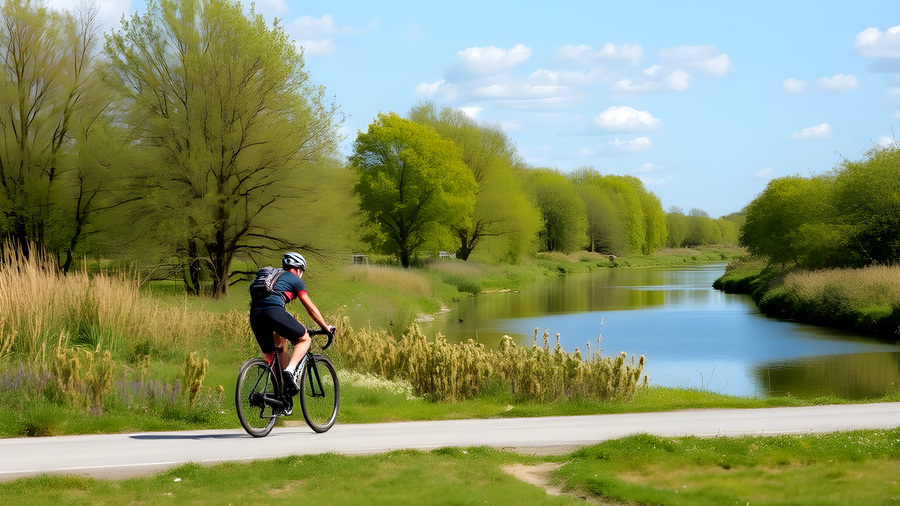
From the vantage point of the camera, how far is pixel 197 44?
2997cm

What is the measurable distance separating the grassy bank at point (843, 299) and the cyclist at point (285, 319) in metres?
26.8

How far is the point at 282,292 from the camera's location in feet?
30.1

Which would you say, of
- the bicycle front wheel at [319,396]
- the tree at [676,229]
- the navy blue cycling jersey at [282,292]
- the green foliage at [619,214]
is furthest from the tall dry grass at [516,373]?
the tree at [676,229]

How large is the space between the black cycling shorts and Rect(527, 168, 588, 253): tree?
74.4 metres

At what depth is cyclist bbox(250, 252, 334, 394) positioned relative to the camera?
911 cm

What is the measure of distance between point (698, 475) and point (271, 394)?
4622 millimetres

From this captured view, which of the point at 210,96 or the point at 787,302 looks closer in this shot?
the point at 210,96

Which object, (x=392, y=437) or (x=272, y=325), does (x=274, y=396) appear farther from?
(x=392, y=437)

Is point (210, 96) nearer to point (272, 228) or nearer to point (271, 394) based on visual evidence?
point (272, 228)

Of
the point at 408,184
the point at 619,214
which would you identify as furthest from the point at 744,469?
the point at 619,214

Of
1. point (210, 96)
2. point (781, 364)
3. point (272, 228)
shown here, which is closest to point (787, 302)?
point (781, 364)

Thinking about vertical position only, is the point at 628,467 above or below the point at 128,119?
below

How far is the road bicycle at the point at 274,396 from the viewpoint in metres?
9.29

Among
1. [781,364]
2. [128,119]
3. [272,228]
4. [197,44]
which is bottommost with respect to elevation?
[781,364]
